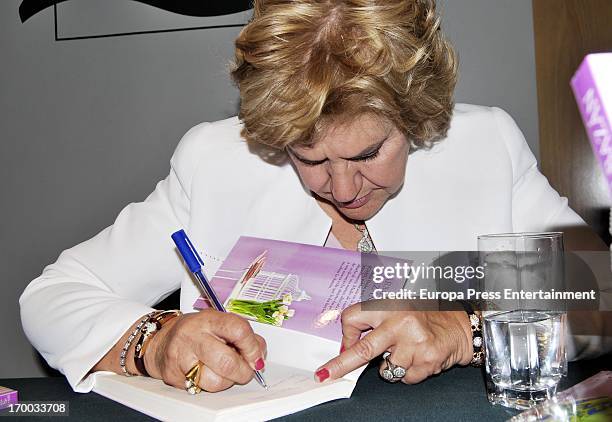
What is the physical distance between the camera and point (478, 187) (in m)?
1.53

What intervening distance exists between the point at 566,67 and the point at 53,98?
192cm

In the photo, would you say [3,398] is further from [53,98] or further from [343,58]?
[53,98]

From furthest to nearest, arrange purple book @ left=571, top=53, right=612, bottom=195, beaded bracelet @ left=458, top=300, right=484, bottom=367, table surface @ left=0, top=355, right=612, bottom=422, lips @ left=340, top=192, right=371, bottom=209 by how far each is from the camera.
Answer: lips @ left=340, top=192, right=371, bottom=209
beaded bracelet @ left=458, top=300, right=484, bottom=367
table surface @ left=0, top=355, right=612, bottom=422
purple book @ left=571, top=53, right=612, bottom=195

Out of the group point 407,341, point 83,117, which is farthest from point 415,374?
point 83,117

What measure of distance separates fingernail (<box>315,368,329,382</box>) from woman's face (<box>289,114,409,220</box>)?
0.42 m

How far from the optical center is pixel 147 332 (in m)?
1.17

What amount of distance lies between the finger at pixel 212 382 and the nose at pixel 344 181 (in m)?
0.46

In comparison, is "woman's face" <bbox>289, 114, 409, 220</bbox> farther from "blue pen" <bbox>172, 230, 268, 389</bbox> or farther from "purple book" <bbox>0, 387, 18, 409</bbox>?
"purple book" <bbox>0, 387, 18, 409</bbox>

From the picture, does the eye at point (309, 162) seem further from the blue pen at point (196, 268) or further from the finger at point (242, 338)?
the finger at point (242, 338)

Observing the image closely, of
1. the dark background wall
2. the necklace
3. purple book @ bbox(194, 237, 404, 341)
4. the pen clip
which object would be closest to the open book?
purple book @ bbox(194, 237, 404, 341)

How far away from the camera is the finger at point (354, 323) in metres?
1.07

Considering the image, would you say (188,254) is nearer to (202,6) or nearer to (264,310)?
(264,310)

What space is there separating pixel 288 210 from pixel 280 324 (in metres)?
0.42

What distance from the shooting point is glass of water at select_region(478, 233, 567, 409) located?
0.85 metres
